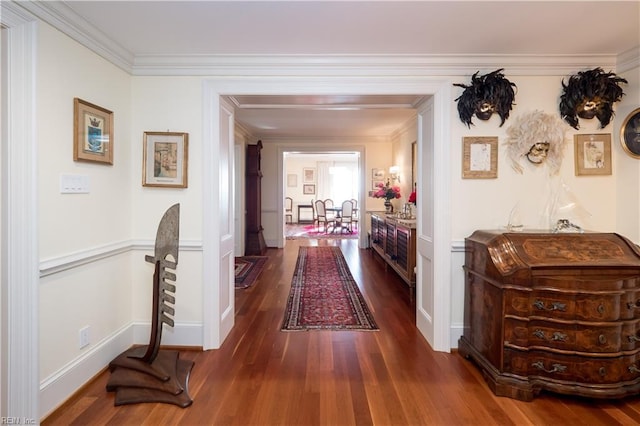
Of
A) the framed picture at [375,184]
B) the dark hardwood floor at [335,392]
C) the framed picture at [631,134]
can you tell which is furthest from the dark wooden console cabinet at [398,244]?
the framed picture at [631,134]

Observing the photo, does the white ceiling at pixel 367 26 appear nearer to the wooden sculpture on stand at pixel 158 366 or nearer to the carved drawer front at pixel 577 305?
A: the wooden sculpture on stand at pixel 158 366

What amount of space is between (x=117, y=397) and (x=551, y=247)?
2836mm

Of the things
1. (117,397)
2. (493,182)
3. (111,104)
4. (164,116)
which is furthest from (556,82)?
(117,397)

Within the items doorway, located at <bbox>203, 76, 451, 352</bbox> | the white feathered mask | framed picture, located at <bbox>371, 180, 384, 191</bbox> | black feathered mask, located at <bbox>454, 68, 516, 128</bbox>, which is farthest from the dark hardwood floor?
framed picture, located at <bbox>371, 180, 384, 191</bbox>

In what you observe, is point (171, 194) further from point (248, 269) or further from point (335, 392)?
point (248, 269)

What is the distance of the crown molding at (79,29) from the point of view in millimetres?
1719

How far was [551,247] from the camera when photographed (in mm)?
2037

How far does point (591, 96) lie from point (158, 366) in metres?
3.59

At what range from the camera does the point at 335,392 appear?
6.63ft

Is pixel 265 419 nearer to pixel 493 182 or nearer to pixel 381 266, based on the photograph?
pixel 493 182

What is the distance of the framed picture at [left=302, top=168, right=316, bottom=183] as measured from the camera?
12.3 meters

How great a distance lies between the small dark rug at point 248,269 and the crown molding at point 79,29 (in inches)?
114

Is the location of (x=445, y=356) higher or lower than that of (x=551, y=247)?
lower

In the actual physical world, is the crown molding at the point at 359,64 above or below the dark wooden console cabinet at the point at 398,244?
above
